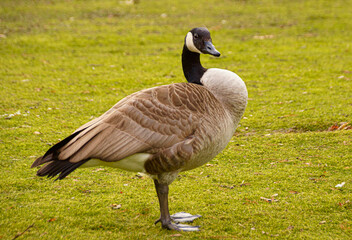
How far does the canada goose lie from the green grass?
743 millimetres

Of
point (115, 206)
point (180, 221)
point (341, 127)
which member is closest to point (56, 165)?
point (115, 206)

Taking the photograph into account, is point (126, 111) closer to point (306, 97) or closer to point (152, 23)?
point (306, 97)

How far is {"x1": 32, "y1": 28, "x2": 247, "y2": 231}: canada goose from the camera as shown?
13.5 feet

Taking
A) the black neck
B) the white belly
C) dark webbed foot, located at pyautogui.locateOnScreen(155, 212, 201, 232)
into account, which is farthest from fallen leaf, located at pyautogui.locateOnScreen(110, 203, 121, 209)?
the black neck

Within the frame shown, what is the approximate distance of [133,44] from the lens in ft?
48.2

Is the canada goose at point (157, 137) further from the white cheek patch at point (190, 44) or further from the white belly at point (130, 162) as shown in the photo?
the white cheek patch at point (190, 44)

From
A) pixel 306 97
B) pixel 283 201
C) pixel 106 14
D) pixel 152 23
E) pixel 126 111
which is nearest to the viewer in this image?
pixel 126 111

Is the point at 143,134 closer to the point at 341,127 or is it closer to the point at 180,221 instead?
the point at 180,221

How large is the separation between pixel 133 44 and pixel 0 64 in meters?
4.59

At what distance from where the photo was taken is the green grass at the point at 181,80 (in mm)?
4742

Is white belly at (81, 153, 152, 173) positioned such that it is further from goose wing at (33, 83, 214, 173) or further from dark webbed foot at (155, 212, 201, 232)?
dark webbed foot at (155, 212, 201, 232)

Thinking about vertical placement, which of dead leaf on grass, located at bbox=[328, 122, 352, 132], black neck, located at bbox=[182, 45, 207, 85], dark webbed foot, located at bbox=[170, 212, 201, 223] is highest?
black neck, located at bbox=[182, 45, 207, 85]

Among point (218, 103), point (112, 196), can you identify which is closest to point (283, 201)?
point (218, 103)

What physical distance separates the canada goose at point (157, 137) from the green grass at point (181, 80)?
0.74 m
